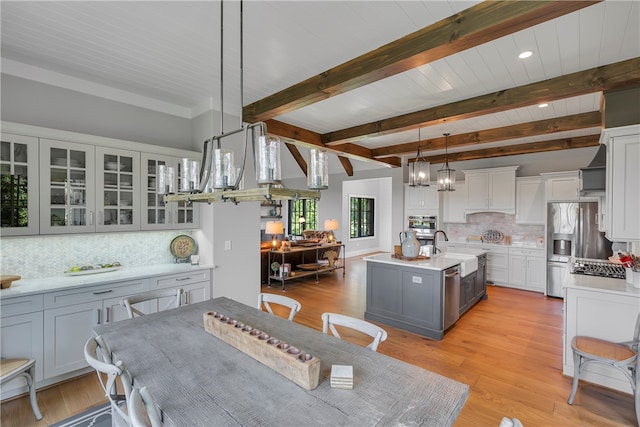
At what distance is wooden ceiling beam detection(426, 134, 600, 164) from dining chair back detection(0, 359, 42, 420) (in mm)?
7388

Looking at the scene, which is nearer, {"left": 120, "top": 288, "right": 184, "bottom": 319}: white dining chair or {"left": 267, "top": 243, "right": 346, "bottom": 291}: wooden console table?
{"left": 120, "top": 288, "right": 184, "bottom": 319}: white dining chair

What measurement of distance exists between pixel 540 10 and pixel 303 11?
140 cm

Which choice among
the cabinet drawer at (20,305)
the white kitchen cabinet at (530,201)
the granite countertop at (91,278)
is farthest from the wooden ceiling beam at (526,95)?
the cabinet drawer at (20,305)

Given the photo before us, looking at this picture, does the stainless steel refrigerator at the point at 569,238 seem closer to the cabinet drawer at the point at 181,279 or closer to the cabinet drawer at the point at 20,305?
the cabinet drawer at the point at 181,279

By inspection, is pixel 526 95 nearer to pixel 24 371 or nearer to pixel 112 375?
pixel 112 375

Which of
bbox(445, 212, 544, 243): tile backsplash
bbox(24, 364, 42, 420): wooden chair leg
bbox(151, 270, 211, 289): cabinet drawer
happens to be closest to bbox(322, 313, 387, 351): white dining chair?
bbox(151, 270, 211, 289): cabinet drawer

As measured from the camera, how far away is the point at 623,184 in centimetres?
262

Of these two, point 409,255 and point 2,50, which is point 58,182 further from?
point 409,255

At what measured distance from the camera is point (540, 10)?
161 centimetres

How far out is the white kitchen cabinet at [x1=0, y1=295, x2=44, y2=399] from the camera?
232 centimetres

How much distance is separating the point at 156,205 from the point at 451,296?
12.6 feet

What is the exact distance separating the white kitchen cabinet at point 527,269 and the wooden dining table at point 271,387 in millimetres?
5629

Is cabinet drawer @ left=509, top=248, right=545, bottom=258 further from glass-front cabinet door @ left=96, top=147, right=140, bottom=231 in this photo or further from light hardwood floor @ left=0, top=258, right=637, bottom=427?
glass-front cabinet door @ left=96, top=147, right=140, bottom=231

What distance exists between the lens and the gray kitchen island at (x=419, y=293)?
11.9 ft
